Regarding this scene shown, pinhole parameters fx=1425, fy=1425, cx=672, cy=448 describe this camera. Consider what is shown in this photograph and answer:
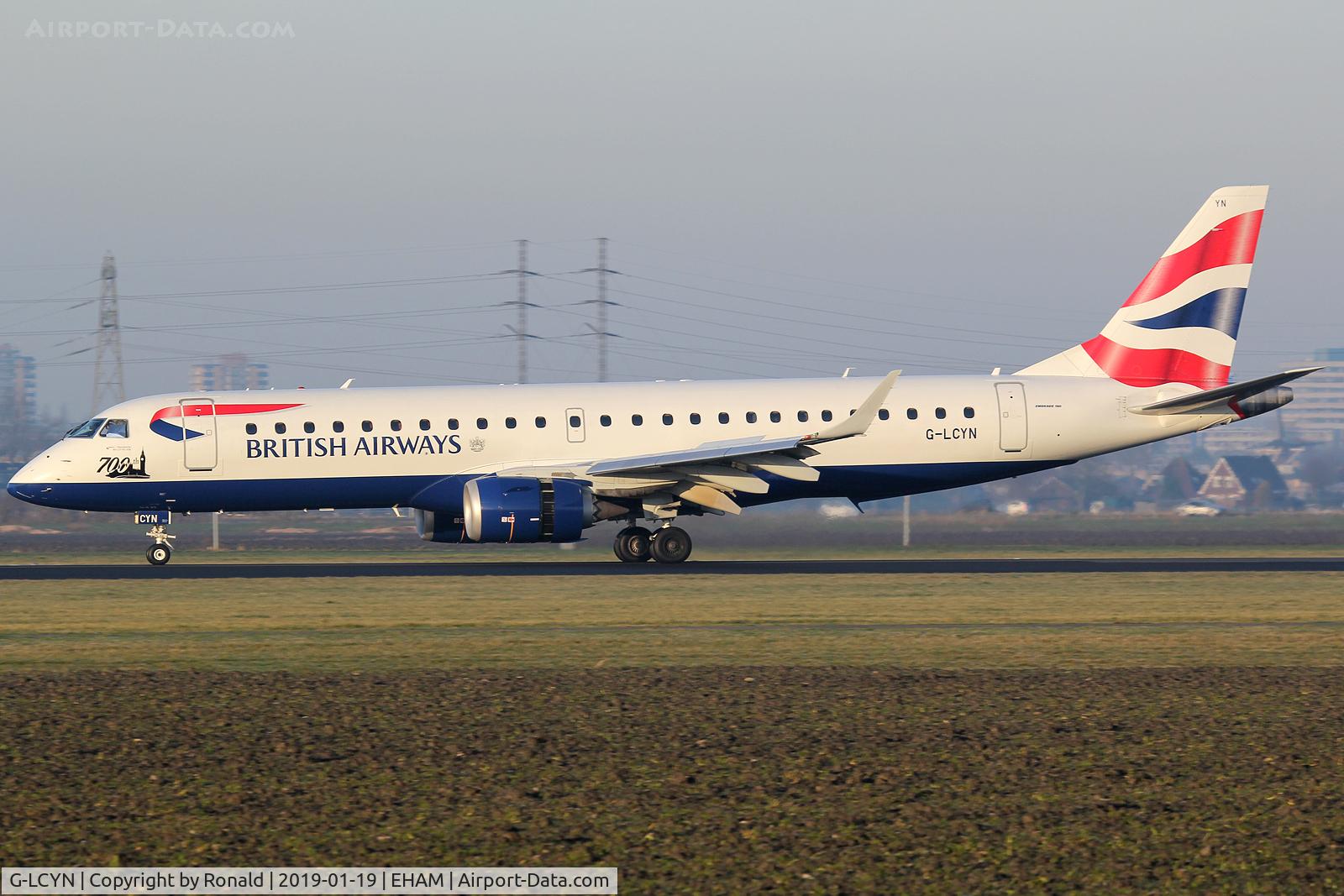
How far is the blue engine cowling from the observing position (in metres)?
26.2

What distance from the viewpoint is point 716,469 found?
89.8 ft

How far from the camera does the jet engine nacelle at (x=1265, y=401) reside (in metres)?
28.4

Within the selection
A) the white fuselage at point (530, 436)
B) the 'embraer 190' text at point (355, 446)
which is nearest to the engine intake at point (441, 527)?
the white fuselage at point (530, 436)

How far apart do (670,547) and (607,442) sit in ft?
8.17

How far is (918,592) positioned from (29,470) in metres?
17.9

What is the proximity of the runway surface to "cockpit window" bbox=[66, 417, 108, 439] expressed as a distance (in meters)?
2.70

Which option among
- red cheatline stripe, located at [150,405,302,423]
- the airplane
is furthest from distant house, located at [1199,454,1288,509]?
red cheatline stripe, located at [150,405,302,423]

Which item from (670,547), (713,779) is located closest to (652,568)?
(670,547)

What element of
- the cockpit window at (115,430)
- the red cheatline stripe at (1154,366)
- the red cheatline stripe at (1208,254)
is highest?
the red cheatline stripe at (1208,254)

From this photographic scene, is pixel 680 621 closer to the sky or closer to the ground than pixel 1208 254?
closer to the ground

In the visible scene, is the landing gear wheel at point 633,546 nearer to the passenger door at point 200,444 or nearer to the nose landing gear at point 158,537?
the passenger door at point 200,444

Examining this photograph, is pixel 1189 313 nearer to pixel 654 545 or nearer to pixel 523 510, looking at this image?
pixel 654 545

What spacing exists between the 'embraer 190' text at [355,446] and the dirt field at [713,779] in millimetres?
15347

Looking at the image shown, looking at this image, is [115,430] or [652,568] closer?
[652,568]
